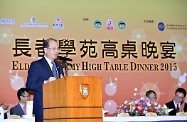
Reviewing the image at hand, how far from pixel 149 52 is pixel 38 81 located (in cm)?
366

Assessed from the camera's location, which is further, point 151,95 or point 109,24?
point 109,24

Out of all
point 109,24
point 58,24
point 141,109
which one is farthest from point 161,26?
point 141,109

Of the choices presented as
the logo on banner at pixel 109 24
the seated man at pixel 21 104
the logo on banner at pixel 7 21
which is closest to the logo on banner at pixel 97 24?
the logo on banner at pixel 109 24

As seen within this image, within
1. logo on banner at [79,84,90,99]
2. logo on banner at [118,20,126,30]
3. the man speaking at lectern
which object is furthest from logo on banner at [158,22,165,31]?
logo on banner at [79,84,90,99]

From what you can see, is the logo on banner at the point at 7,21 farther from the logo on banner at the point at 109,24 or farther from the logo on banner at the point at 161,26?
the logo on banner at the point at 161,26

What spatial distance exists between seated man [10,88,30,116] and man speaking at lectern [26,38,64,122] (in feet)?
6.80

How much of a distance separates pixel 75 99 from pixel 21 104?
9.85 feet

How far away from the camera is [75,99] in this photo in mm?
3230

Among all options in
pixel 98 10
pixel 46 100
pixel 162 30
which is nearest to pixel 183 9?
pixel 162 30

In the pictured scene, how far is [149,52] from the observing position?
7.21m

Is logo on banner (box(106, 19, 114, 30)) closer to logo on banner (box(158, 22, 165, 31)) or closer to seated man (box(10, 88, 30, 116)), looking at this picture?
logo on banner (box(158, 22, 165, 31))

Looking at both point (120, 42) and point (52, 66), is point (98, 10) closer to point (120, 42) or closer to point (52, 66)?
point (120, 42)

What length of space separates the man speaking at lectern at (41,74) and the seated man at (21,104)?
2.07m

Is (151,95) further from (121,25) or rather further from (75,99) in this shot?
(75,99)
